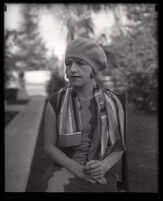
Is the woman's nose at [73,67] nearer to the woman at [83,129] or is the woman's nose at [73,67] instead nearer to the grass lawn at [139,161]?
the woman at [83,129]

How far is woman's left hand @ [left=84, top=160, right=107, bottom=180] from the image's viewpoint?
1.69 meters

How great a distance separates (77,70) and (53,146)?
43 cm

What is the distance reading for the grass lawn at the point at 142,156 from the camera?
4048mm

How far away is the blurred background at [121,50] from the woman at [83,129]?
0.92ft

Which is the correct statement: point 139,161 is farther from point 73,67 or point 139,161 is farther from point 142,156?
point 73,67

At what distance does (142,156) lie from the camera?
18.1 feet

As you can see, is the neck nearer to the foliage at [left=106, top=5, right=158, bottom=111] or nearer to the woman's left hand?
the woman's left hand

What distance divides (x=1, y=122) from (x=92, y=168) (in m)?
0.54

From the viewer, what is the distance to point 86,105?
72.3 inches

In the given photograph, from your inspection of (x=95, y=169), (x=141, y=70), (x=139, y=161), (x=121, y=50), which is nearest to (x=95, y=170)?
(x=95, y=169)

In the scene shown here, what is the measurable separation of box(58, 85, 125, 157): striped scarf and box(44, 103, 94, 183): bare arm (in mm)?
44

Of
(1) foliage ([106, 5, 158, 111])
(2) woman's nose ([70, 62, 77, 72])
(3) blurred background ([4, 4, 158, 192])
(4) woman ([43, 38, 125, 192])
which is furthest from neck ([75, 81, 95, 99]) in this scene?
(1) foliage ([106, 5, 158, 111])
